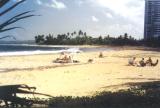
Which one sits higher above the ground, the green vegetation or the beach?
the green vegetation

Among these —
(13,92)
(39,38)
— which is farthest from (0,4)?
(39,38)

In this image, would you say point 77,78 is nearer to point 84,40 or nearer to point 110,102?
point 110,102

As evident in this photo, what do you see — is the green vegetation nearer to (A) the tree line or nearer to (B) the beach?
(B) the beach

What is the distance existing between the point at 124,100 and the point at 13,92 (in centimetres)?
246

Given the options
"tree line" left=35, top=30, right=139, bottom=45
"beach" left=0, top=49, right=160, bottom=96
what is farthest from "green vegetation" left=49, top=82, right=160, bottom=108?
"tree line" left=35, top=30, right=139, bottom=45

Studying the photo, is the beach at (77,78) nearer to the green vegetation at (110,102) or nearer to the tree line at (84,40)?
the green vegetation at (110,102)

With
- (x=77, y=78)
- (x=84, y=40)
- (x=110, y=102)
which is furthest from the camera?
(x=84, y=40)

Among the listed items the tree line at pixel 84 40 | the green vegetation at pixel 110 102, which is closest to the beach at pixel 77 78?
the green vegetation at pixel 110 102

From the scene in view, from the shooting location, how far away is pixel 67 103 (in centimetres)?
636

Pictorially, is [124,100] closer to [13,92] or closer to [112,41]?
[13,92]

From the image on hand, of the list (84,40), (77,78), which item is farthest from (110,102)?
(84,40)

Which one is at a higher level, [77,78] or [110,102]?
[110,102]

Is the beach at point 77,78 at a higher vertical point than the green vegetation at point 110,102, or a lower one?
lower

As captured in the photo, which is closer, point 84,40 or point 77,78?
point 77,78
